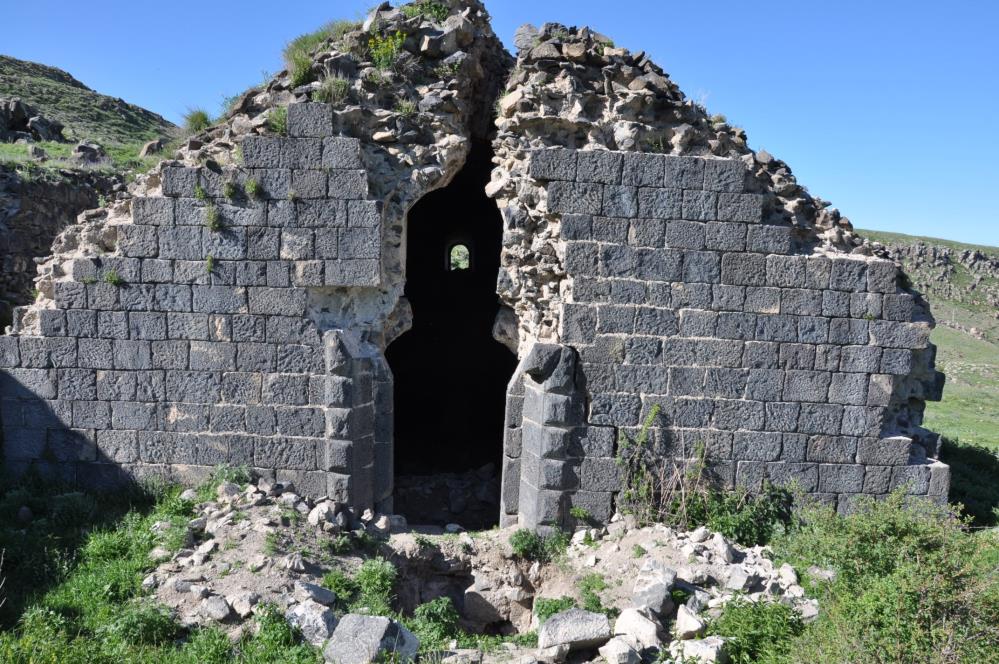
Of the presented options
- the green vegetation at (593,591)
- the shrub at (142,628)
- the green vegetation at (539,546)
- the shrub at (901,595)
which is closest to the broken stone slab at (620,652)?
the green vegetation at (593,591)

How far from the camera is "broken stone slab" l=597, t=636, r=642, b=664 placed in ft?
14.4

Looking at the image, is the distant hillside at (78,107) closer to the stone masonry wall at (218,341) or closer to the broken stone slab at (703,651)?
the stone masonry wall at (218,341)

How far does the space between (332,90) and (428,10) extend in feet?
5.44

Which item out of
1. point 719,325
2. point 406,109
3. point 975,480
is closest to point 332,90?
point 406,109

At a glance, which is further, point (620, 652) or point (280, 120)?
point (280, 120)

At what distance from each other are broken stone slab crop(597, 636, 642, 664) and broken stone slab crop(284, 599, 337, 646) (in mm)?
2033

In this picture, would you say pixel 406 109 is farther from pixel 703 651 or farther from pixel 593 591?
pixel 703 651

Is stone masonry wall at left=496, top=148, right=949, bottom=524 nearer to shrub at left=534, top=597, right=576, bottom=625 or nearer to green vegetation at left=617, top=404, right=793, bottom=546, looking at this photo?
green vegetation at left=617, top=404, right=793, bottom=546

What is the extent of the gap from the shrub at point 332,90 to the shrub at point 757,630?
5933 millimetres

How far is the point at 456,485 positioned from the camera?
364 inches

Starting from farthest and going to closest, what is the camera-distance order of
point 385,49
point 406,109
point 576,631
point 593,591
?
point 385,49 < point 406,109 < point 593,591 < point 576,631

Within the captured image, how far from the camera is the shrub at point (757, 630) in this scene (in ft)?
14.4

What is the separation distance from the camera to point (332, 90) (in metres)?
6.25

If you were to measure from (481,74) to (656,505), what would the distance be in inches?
207
